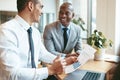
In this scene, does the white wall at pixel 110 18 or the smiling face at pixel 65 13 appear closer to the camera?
the smiling face at pixel 65 13

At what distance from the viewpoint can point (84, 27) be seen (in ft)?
12.2

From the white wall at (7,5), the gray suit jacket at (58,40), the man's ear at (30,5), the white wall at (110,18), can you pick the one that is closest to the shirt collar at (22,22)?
the man's ear at (30,5)

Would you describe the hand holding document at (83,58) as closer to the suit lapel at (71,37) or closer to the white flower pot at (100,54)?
the white flower pot at (100,54)

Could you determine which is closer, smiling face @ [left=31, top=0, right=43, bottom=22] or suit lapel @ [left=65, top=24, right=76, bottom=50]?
smiling face @ [left=31, top=0, right=43, bottom=22]

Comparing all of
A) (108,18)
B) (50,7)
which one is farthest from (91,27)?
(50,7)

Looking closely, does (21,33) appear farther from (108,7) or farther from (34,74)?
(108,7)

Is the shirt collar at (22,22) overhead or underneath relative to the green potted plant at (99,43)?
overhead

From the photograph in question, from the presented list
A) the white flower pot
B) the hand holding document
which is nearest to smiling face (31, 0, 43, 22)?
the hand holding document

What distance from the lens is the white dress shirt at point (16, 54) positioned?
129cm

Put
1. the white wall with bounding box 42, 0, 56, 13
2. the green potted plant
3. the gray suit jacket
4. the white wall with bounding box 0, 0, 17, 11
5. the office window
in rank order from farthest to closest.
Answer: the white wall with bounding box 42, 0, 56, 13 → the office window → the white wall with bounding box 0, 0, 17, 11 → the gray suit jacket → the green potted plant

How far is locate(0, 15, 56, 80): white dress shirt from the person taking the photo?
4.23ft

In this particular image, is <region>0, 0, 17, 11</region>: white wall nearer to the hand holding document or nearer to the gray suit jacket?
the gray suit jacket

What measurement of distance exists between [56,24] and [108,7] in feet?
3.86

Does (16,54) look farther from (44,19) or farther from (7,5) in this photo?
(44,19)
